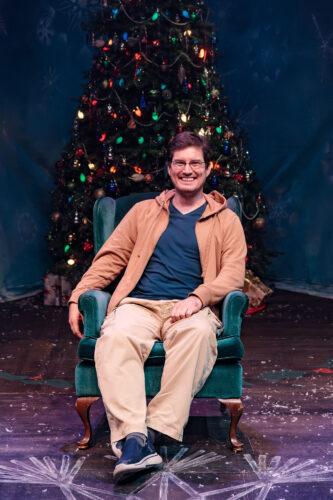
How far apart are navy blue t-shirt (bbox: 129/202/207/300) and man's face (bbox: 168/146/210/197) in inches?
6.3

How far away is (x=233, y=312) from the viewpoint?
2656 mm

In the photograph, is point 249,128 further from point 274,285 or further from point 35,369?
point 35,369

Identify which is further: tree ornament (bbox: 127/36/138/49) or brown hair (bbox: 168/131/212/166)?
tree ornament (bbox: 127/36/138/49)

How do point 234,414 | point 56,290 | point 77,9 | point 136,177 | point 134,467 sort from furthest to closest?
point 77,9
point 56,290
point 136,177
point 234,414
point 134,467

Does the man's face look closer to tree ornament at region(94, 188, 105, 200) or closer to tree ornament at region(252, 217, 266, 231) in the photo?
tree ornament at region(94, 188, 105, 200)

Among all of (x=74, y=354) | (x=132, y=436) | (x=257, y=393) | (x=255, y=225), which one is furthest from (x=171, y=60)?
(x=132, y=436)

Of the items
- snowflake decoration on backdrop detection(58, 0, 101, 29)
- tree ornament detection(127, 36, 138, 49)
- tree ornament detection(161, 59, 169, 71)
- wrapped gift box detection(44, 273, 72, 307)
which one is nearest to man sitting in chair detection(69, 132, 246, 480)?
tree ornament detection(161, 59, 169, 71)

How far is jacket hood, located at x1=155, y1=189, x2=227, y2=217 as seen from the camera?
2.93 m

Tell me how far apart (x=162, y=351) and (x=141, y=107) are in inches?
132

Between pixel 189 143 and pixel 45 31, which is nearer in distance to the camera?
pixel 189 143

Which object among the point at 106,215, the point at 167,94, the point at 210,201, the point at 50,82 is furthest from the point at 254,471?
the point at 50,82

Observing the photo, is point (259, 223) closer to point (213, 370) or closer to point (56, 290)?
point (56, 290)

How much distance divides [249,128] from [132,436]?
569 centimetres

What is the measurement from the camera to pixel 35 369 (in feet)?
12.4
